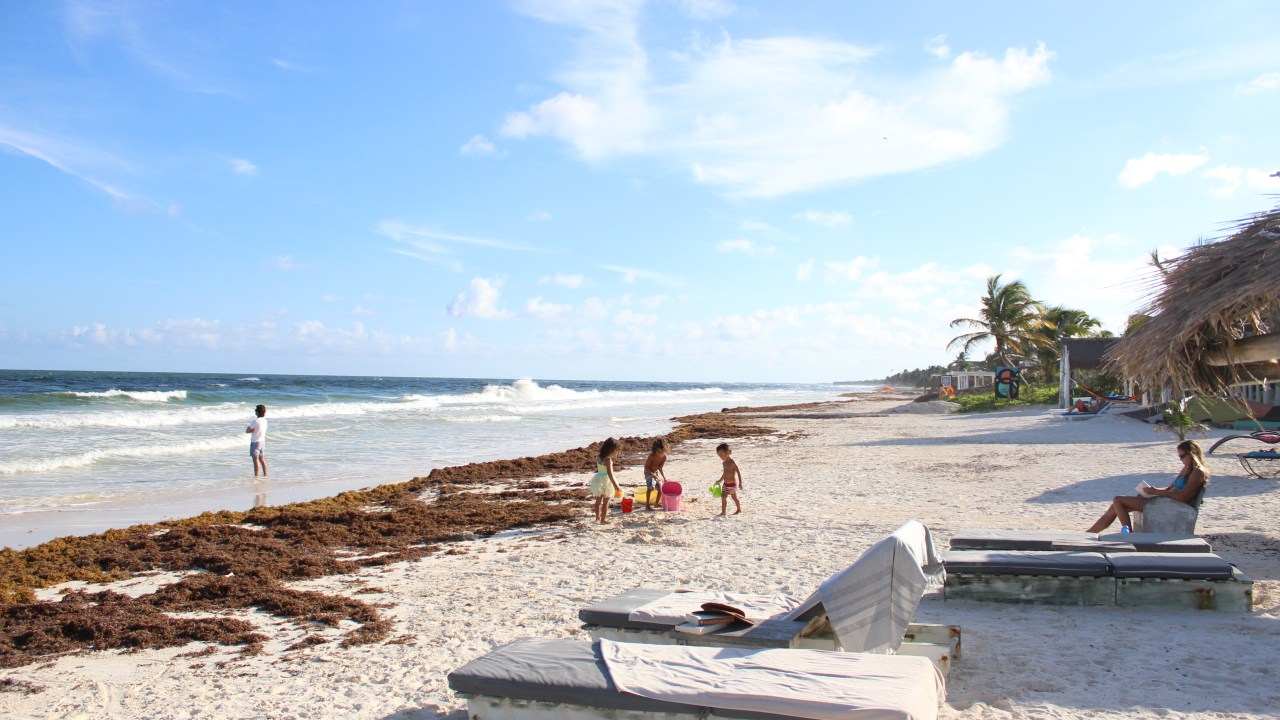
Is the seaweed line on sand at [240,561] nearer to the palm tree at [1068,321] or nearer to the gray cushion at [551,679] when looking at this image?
the gray cushion at [551,679]

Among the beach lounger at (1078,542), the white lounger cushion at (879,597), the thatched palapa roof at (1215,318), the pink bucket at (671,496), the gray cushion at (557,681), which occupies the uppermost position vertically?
the thatched palapa roof at (1215,318)

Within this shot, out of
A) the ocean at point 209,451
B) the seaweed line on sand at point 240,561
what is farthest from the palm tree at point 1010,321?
the seaweed line on sand at point 240,561

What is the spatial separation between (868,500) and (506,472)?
23.7 feet

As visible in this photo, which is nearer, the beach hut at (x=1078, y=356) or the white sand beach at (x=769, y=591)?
the white sand beach at (x=769, y=591)

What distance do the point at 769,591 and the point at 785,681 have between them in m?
3.19

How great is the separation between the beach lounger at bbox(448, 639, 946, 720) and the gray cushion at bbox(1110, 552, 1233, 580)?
9.54 feet

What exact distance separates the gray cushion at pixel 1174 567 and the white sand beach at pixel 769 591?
29cm

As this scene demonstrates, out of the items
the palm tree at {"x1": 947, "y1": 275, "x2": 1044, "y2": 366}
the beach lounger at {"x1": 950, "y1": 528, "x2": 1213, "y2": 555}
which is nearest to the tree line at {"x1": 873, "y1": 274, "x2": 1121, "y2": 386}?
the palm tree at {"x1": 947, "y1": 275, "x2": 1044, "y2": 366}

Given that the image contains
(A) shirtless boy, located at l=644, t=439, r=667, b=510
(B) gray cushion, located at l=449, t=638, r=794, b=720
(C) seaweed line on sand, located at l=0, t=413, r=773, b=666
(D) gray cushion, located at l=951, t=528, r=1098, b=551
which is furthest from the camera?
(A) shirtless boy, located at l=644, t=439, r=667, b=510

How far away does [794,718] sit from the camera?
331 cm

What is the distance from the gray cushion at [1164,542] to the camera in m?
6.57

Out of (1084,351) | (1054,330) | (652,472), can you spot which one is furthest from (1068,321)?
(652,472)

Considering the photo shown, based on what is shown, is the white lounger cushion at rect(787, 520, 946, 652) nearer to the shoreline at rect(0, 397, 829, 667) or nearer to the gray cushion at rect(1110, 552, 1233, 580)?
the gray cushion at rect(1110, 552, 1233, 580)

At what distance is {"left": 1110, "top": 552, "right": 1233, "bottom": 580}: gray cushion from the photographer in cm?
579
